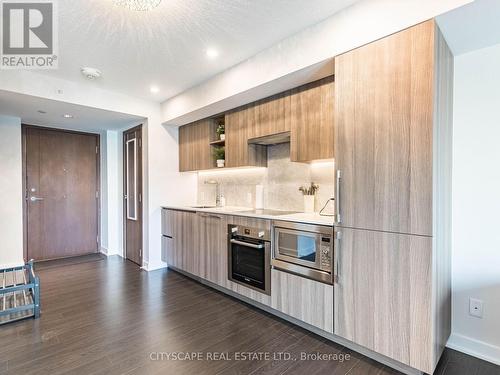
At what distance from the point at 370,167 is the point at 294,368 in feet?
4.92

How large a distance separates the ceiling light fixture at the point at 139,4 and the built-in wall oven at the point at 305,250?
76.0 inches

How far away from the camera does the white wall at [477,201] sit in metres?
1.94

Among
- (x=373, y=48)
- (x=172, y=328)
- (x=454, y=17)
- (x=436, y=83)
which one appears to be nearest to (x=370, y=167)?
→ (x=436, y=83)

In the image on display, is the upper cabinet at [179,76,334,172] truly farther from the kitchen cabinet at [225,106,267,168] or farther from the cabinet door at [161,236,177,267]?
the cabinet door at [161,236,177,267]

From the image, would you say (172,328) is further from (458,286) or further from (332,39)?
(332,39)

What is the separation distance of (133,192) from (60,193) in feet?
4.94

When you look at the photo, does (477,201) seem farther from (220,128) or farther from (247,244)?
(220,128)

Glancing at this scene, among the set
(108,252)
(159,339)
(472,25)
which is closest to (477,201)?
(472,25)

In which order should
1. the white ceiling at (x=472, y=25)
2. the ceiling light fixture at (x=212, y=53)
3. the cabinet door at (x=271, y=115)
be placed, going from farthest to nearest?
1. the cabinet door at (x=271, y=115)
2. the ceiling light fixture at (x=212, y=53)
3. the white ceiling at (x=472, y=25)

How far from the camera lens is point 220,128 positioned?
3762 millimetres

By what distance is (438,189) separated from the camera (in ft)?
5.74

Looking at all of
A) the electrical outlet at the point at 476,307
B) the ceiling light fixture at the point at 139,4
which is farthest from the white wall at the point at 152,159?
the electrical outlet at the point at 476,307

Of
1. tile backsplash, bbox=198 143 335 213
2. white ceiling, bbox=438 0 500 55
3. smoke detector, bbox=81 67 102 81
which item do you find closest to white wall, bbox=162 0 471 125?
white ceiling, bbox=438 0 500 55

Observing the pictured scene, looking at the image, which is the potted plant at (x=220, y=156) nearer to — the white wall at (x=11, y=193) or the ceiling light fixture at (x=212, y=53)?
the ceiling light fixture at (x=212, y=53)
